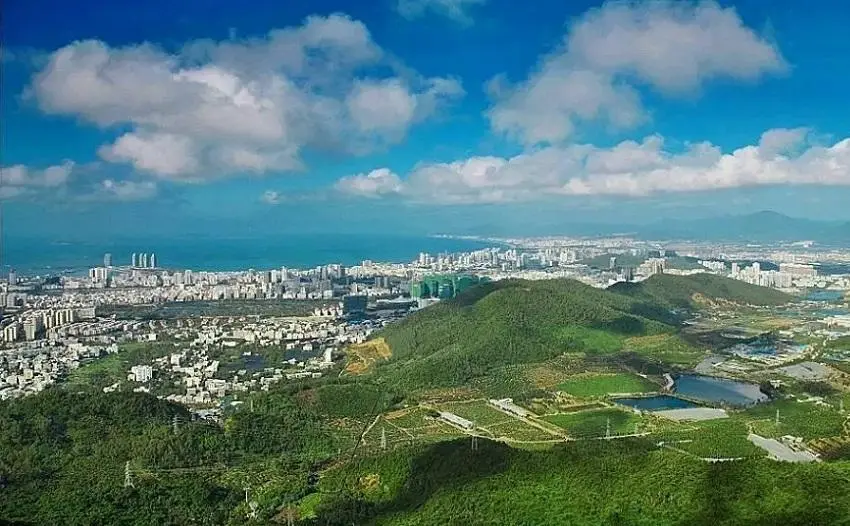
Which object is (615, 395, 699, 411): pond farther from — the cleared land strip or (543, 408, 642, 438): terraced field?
the cleared land strip

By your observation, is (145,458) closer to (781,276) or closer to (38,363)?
(38,363)

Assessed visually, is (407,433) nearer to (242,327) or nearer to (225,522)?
(225,522)

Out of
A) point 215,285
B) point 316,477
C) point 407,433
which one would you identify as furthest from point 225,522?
point 215,285

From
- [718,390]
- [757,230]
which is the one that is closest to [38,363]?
[718,390]

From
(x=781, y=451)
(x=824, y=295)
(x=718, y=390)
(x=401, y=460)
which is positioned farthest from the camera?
(x=824, y=295)

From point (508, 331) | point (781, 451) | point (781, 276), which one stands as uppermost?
point (781, 276)

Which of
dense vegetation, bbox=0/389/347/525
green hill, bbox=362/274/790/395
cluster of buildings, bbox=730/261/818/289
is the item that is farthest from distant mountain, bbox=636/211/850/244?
dense vegetation, bbox=0/389/347/525

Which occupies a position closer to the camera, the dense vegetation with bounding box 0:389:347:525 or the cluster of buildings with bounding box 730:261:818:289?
the dense vegetation with bounding box 0:389:347:525

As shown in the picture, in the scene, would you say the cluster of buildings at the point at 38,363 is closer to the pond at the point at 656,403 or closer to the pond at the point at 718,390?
the pond at the point at 656,403
